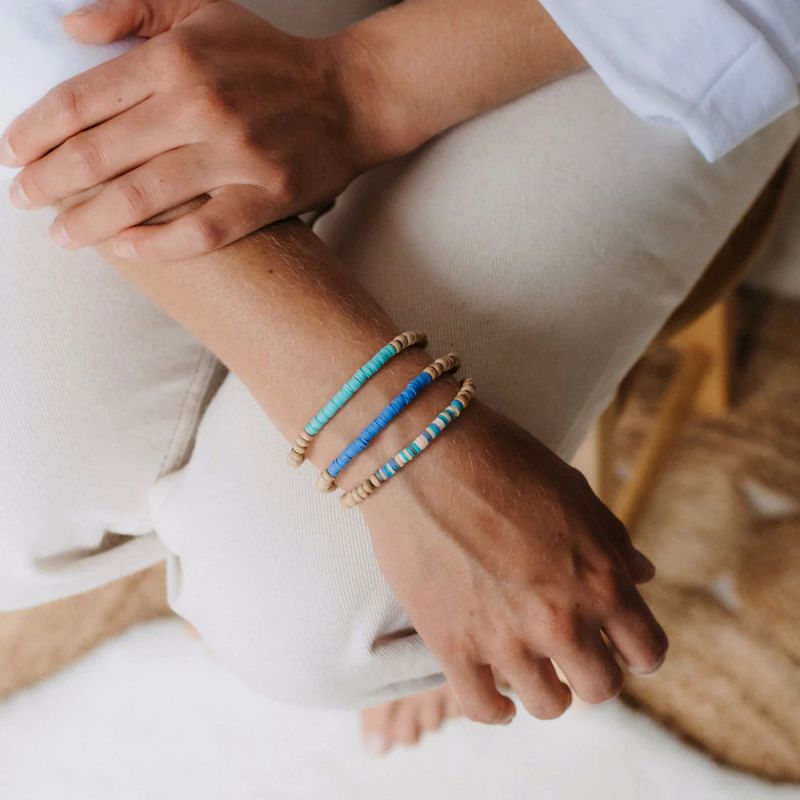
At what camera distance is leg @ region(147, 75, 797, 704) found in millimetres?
526

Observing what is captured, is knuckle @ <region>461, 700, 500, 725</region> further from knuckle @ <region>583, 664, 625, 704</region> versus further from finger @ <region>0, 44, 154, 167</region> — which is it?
finger @ <region>0, 44, 154, 167</region>

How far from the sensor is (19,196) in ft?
1.69

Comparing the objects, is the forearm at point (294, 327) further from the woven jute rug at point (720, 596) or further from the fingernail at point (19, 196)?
the woven jute rug at point (720, 596)

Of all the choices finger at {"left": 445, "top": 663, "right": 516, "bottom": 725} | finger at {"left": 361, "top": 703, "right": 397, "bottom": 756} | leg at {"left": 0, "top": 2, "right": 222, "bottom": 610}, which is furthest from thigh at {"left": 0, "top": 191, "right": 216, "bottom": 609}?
finger at {"left": 361, "top": 703, "right": 397, "bottom": 756}

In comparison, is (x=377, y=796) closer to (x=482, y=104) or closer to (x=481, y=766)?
(x=481, y=766)

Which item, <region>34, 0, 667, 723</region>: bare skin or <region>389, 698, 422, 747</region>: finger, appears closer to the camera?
<region>34, 0, 667, 723</region>: bare skin

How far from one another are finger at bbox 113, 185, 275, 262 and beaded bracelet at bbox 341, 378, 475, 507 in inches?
6.2

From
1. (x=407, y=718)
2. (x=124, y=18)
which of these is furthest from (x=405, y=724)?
(x=124, y=18)

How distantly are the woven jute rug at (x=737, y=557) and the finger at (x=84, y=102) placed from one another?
0.74 m

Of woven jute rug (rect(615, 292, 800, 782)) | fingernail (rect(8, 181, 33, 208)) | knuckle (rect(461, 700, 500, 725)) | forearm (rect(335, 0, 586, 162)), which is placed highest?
fingernail (rect(8, 181, 33, 208))

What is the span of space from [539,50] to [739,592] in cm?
67

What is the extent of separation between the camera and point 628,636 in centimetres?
48

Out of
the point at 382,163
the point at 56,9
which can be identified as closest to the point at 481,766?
the point at 382,163

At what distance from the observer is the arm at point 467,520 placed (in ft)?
1.55
